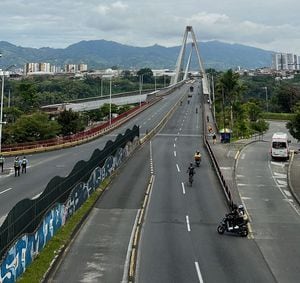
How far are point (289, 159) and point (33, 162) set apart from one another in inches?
1017

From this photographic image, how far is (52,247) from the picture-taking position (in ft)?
62.7

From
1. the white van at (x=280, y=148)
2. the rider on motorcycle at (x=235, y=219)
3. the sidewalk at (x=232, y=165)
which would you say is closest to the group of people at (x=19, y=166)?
the sidewalk at (x=232, y=165)

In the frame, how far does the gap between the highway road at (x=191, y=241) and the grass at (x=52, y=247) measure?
125 inches

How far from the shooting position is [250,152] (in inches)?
2244

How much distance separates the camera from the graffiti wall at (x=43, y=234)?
14148 mm

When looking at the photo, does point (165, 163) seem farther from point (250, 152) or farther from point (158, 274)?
point (158, 274)

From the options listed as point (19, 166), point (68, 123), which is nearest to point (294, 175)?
point (19, 166)

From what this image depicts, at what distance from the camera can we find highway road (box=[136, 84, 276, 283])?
17.5 meters

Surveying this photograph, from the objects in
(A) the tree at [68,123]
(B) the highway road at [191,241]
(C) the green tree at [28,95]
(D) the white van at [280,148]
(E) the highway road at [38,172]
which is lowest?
(B) the highway road at [191,241]

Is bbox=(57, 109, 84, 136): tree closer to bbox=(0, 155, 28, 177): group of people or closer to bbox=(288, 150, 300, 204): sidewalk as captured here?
bbox=(288, 150, 300, 204): sidewalk

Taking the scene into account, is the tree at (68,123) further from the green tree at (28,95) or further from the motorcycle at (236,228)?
the motorcycle at (236,228)

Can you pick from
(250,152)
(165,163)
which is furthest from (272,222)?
(250,152)

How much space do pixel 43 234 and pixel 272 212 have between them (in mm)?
14916

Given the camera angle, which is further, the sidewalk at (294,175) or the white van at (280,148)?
the white van at (280,148)
